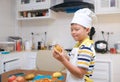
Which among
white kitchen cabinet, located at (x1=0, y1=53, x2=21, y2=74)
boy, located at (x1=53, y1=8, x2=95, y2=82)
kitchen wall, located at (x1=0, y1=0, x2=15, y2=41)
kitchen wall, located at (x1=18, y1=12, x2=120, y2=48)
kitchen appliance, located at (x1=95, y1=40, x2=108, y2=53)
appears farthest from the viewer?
kitchen wall, located at (x1=0, y1=0, x2=15, y2=41)

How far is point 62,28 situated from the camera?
320 centimetres

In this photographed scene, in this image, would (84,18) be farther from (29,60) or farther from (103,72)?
(29,60)

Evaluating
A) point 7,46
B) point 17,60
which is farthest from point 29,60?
point 7,46

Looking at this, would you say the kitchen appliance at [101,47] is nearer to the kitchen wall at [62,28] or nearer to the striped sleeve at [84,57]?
the kitchen wall at [62,28]

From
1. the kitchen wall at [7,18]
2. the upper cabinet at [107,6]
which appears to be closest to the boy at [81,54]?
the upper cabinet at [107,6]

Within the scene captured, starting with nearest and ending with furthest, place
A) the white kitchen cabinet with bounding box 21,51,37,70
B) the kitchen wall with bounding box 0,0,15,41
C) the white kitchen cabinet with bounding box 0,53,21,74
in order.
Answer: the white kitchen cabinet with bounding box 0,53,21,74 → the white kitchen cabinet with bounding box 21,51,37,70 → the kitchen wall with bounding box 0,0,15,41

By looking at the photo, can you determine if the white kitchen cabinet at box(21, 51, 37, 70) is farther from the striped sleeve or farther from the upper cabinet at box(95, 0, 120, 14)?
the striped sleeve

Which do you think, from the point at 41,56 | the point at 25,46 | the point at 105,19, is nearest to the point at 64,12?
the point at 105,19

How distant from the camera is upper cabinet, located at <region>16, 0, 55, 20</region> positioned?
299cm

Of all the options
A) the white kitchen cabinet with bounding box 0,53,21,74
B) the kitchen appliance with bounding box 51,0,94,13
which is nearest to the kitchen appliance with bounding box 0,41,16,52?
the white kitchen cabinet with bounding box 0,53,21,74

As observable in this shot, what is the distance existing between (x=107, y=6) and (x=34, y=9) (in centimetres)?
133

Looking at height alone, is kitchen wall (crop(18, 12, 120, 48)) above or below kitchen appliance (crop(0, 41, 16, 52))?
above

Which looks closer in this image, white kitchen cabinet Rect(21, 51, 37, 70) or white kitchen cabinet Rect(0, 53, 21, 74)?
white kitchen cabinet Rect(0, 53, 21, 74)

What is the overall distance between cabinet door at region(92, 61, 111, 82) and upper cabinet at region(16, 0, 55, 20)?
1.25m
